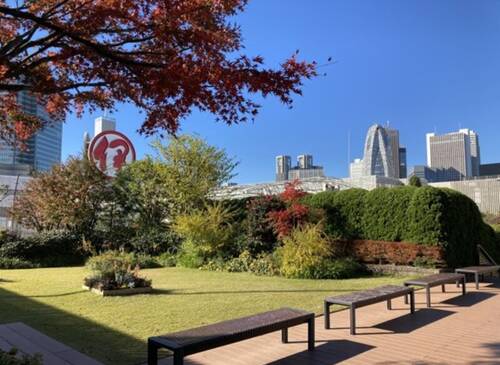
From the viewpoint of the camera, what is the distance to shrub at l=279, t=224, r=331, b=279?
12.9 meters

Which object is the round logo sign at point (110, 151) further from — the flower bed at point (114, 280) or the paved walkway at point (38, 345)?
the paved walkway at point (38, 345)

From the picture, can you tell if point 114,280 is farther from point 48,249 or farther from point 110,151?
point 110,151

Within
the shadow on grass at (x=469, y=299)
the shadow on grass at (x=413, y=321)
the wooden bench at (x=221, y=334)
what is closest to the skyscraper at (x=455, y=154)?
the shadow on grass at (x=469, y=299)

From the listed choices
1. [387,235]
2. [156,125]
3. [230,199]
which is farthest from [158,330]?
[230,199]

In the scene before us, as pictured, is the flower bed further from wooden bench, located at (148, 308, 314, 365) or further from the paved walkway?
wooden bench, located at (148, 308, 314, 365)

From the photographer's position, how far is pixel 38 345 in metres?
5.64

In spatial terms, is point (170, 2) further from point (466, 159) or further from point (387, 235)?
point (466, 159)

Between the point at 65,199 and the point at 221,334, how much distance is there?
56.2 feet

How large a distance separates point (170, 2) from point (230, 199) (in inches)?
586

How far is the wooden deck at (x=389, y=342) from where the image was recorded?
5152mm

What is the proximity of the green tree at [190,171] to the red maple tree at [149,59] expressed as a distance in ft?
46.6

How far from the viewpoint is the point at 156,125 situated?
4434 mm

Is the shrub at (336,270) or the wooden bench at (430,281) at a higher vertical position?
the wooden bench at (430,281)

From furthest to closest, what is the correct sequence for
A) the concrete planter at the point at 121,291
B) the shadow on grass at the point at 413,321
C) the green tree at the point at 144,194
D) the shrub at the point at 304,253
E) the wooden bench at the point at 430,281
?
the green tree at the point at 144,194, the shrub at the point at 304,253, the concrete planter at the point at 121,291, the wooden bench at the point at 430,281, the shadow on grass at the point at 413,321
